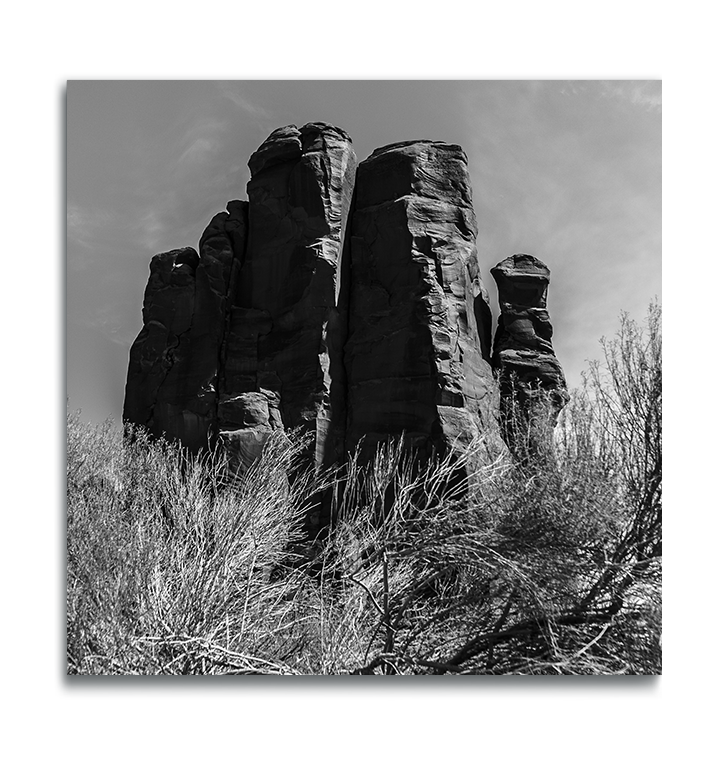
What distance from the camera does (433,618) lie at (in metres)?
7.42

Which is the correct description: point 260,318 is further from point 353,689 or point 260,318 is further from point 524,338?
point 353,689

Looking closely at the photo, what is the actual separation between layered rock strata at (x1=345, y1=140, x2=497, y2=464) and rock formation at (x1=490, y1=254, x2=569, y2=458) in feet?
2.38

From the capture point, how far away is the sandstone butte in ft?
65.7

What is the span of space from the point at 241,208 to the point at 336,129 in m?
4.83

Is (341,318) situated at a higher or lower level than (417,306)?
lower

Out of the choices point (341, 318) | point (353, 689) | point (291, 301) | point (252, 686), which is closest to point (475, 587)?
point (353, 689)

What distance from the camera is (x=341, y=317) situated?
2172cm

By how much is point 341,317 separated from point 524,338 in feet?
21.9

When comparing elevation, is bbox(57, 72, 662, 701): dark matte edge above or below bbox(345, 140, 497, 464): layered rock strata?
below

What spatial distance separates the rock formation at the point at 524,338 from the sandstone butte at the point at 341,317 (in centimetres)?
5

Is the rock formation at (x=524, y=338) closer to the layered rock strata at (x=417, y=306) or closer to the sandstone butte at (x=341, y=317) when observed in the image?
the sandstone butte at (x=341, y=317)
